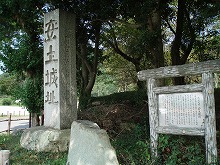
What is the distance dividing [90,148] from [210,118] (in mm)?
2022

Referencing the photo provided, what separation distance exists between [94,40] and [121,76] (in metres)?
11.0

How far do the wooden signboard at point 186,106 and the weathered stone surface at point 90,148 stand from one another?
3.92 feet

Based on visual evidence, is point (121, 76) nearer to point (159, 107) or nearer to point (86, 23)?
point (86, 23)

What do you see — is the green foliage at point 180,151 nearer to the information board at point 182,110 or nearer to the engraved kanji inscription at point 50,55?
the information board at point 182,110

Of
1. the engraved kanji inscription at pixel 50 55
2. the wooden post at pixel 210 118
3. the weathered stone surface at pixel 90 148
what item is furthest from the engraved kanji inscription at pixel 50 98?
the wooden post at pixel 210 118

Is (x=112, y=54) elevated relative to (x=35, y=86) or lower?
elevated

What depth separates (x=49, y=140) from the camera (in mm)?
5891

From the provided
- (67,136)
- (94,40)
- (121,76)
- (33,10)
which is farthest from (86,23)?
(121,76)

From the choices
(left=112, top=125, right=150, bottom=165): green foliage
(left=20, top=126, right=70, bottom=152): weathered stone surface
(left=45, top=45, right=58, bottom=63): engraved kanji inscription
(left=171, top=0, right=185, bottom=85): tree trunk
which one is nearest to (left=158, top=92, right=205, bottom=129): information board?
(left=112, top=125, right=150, bottom=165): green foliage

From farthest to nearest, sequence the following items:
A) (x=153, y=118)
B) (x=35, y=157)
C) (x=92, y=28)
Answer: (x=92, y=28) → (x=35, y=157) → (x=153, y=118)

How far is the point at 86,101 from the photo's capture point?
11.3m

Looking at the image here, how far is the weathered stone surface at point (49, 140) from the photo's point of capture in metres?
5.88

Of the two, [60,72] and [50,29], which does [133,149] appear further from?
[50,29]

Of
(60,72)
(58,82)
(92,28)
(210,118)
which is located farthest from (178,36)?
(210,118)
